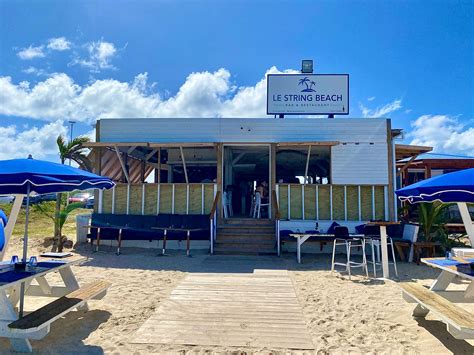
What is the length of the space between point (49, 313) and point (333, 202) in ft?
27.7

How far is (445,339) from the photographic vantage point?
374 cm

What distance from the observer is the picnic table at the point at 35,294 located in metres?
3.18

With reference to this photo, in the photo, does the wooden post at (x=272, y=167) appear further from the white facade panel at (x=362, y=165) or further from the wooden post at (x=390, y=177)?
the wooden post at (x=390, y=177)

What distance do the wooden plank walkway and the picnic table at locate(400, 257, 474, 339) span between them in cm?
135

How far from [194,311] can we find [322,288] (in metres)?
2.49

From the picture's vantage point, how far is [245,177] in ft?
60.6

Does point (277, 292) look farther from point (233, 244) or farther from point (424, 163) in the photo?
point (424, 163)

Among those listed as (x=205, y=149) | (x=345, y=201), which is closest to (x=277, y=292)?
(x=345, y=201)

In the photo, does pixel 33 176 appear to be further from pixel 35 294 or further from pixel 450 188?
pixel 450 188

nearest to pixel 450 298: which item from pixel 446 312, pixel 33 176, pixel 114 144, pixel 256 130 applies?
pixel 446 312

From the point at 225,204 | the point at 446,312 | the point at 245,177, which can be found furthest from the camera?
Result: the point at 245,177

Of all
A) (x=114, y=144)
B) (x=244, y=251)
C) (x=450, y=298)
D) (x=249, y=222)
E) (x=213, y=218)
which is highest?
(x=114, y=144)

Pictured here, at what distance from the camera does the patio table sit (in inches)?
130

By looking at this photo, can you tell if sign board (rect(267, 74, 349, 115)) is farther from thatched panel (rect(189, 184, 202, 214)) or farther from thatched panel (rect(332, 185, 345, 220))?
thatched panel (rect(189, 184, 202, 214))
